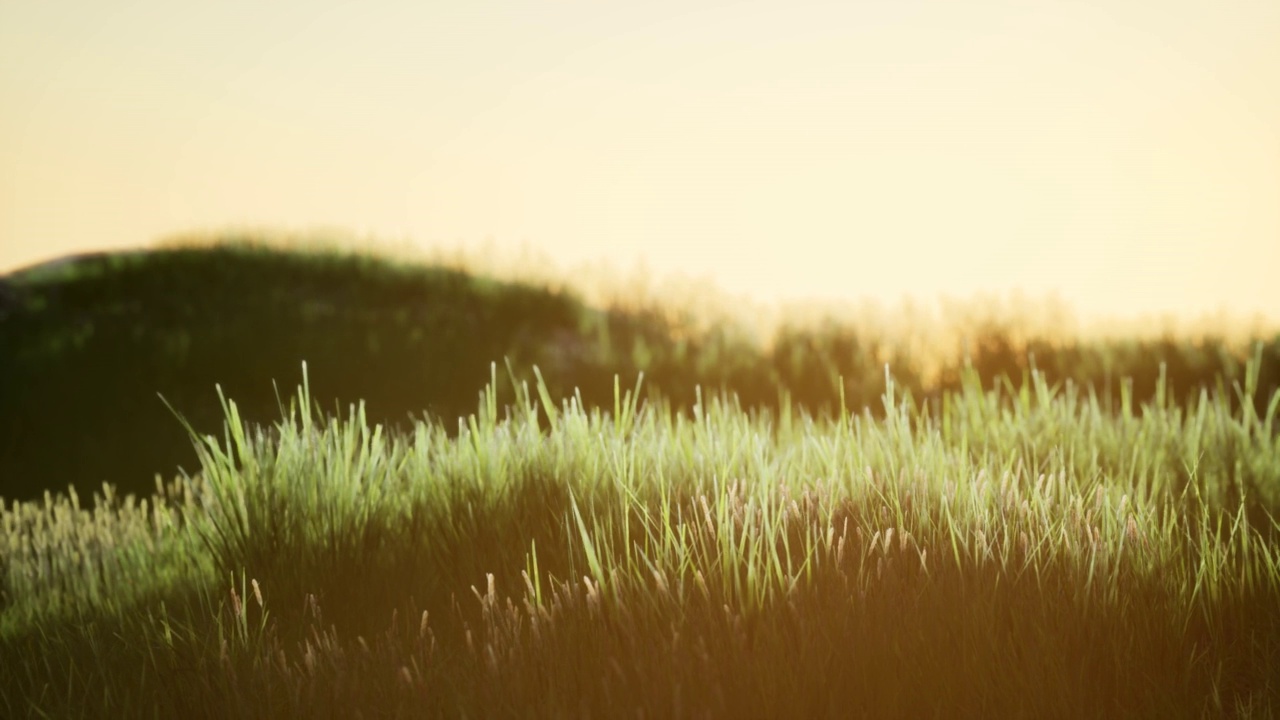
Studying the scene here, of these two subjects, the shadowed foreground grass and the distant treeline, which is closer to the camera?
the shadowed foreground grass

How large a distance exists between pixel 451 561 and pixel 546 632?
645 mm

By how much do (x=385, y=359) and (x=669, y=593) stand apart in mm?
4987

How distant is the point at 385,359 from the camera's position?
21.6ft

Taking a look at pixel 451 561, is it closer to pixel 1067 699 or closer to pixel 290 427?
pixel 290 427

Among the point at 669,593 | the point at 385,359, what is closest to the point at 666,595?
the point at 669,593

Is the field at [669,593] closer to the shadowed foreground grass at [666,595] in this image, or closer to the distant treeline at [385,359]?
the shadowed foreground grass at [666,595]

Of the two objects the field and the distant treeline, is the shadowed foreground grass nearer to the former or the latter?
the field

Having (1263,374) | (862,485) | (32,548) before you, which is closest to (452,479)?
(862,485)

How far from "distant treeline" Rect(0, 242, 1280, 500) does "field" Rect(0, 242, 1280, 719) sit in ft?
9.16

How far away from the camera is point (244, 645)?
2094 mm

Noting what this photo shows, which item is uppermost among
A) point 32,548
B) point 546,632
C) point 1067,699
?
point 546,632

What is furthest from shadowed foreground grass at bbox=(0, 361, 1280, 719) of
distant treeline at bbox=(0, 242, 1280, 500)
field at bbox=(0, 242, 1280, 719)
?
distant treeline at bbox=(0, 242, 1280, 500)

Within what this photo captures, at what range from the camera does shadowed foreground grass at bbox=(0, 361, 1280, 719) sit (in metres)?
1.84

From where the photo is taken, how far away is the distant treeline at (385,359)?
6.07 m
